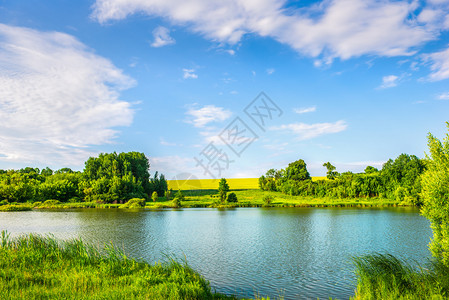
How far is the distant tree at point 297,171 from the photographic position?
353 feet

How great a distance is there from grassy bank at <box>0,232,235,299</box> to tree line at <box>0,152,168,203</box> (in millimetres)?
75129

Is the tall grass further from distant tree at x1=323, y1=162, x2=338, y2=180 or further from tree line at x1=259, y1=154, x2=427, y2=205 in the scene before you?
distant tree at x1=323, y1=162, x2=338, y2=180

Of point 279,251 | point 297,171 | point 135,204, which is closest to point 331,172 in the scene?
point 297,171

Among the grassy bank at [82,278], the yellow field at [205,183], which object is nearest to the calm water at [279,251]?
the grassy bank at [82,278]

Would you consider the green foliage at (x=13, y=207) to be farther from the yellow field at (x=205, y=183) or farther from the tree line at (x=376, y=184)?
the yellow field at (x=205, y=183)

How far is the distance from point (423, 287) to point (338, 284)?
4849mm

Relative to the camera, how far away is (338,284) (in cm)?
1505

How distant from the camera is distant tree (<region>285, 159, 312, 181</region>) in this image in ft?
353

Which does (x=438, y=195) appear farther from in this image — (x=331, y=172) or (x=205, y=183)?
(x=205, y=183)

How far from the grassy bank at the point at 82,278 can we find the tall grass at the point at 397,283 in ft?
18.4

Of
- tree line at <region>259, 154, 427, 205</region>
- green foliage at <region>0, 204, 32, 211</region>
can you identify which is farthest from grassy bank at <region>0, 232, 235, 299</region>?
tree line at <region>259, 154, 427, 205</region>

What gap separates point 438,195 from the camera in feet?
46.6

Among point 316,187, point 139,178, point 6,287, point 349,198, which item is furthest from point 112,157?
point 6,287

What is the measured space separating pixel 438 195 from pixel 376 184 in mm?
74112
